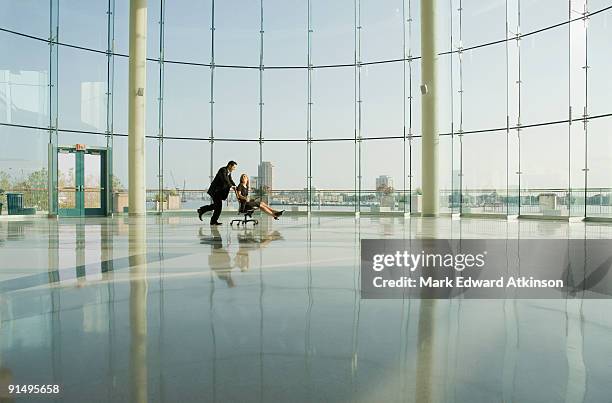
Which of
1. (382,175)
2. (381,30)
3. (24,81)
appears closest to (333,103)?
(381,30)

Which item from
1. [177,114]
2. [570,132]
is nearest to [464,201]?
[570,132]

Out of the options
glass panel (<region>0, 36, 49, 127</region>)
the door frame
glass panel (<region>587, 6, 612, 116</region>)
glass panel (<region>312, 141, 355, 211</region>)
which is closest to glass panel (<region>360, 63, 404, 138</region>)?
glass panel (<region>312, 141, 355, 211</region>)

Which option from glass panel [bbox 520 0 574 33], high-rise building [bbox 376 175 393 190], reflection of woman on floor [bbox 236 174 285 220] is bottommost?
reflection of woman on floor [bbox 236 174 285 220]

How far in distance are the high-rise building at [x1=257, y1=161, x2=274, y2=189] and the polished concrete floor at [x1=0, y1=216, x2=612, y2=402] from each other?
16.9 m

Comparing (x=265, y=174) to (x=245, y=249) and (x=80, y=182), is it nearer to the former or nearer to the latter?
(x=80, y=182)

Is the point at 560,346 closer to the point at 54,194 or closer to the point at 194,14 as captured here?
the point at 54,194

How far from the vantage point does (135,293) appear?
3.64m

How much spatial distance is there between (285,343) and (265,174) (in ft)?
62.9

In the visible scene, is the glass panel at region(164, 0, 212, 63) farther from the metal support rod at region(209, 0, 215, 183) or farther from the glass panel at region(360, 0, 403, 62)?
the glass panel at region(360, 0, 403, 62)

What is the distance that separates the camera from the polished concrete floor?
1864mm

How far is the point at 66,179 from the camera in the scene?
59.7 ft

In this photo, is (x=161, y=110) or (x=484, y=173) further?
(x=161, y=110)

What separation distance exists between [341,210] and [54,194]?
11.0 metres
